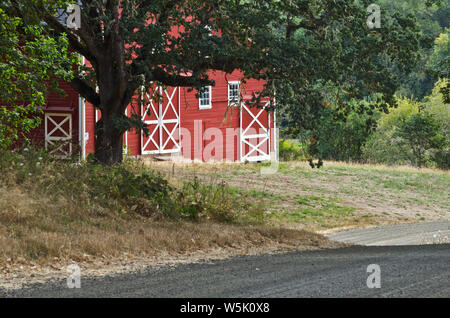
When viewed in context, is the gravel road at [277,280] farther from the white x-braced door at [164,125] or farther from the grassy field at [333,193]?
the white x-braced door at [164,125]

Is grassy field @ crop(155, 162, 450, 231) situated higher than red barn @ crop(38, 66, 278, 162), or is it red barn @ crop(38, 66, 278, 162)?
red barn @ crop(38, 66, 278, 162)

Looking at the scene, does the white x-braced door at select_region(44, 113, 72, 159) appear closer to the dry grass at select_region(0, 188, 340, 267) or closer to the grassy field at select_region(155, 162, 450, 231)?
the grassy field at select_region(155, 162, 450, 231)

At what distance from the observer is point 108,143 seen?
1895 cm

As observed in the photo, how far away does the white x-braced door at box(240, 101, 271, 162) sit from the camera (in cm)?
3575

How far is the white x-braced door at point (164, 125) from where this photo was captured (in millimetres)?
Answer: 31578

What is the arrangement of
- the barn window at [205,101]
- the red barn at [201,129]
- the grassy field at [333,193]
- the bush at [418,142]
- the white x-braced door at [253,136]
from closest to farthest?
the grassy field at [333,193] < the red barn at [201,129] < the barn window at [205,101] < the white x-braced door at [253,136] < the bush at [418,142]

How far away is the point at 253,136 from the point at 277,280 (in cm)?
2694

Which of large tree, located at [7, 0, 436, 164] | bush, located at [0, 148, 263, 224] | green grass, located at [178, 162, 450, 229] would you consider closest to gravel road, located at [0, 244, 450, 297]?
bush, located at [0, 148, 263, 224]

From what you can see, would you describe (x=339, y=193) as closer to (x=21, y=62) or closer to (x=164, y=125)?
(x=164, y=125)

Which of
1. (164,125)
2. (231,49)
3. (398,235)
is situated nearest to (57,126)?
(164,125)

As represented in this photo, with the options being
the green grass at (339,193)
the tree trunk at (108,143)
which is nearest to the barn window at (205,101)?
the green grass at (339,193)

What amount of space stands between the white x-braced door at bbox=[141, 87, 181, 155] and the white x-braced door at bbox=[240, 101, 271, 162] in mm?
4057

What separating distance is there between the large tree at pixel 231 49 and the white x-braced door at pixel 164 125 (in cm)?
1158
